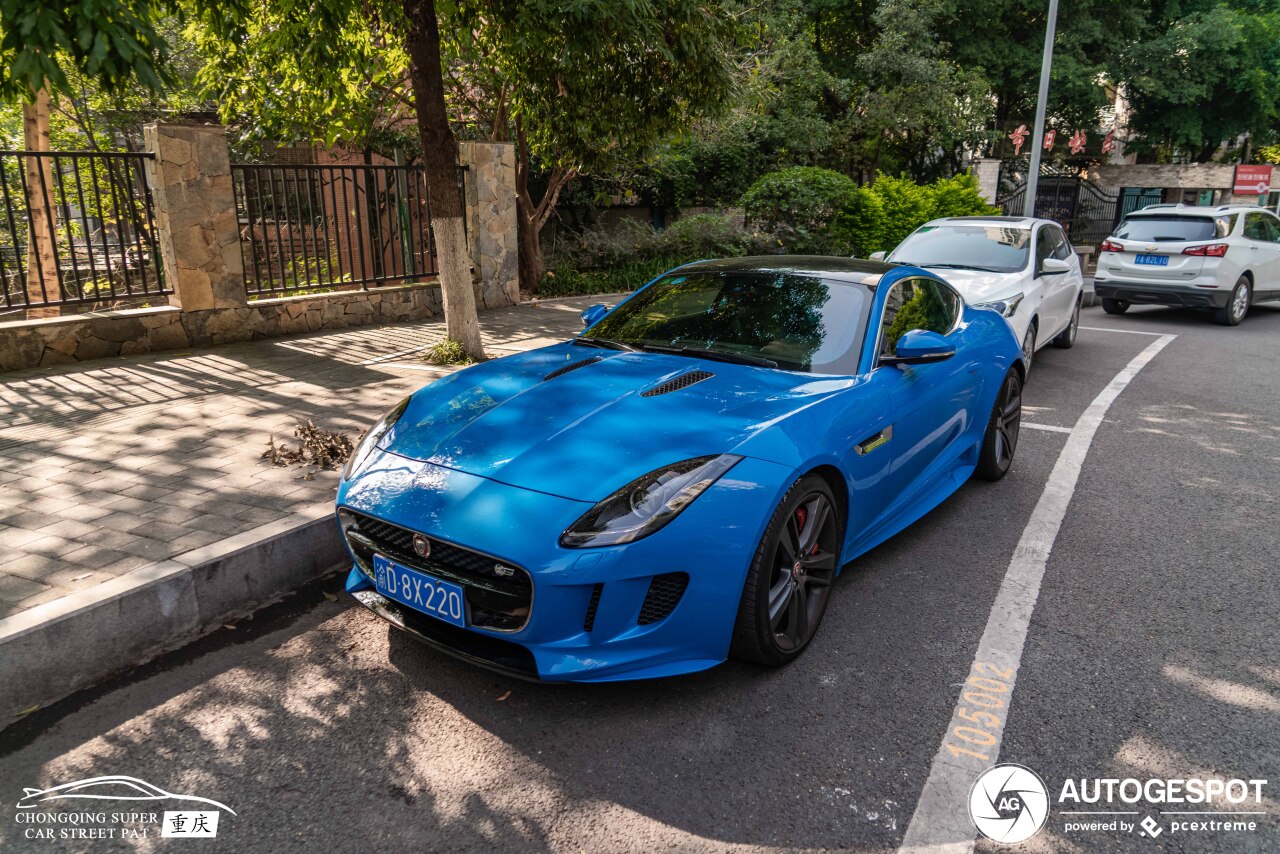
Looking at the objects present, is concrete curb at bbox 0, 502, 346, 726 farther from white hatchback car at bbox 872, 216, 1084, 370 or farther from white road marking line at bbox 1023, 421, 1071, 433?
white hatchback car at bbox 872, 216, 1084, 370

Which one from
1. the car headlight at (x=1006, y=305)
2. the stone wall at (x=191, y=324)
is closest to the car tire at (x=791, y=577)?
the car headlight at (x=1006, y=305)

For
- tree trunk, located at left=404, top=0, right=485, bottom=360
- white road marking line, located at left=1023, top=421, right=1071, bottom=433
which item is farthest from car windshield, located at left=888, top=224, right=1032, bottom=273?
tree trunk, located at left=404, top=0, right=485, bottom=360

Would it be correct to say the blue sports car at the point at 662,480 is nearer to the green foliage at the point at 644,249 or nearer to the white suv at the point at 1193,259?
the green foliage at the point at 644,249

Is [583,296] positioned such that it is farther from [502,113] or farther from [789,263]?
[789,263]

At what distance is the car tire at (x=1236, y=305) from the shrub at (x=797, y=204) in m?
6.23

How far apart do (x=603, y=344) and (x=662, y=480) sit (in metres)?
1.62

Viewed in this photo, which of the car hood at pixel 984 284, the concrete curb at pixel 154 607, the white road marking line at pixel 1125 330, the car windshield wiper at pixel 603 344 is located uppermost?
the car windshield wiper at pixel 603 344

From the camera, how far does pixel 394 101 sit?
40.4 ft

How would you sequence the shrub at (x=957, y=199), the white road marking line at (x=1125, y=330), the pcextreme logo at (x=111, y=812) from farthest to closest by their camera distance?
the shrub at (x=957, y=199) → the white road marking line at (x=1125, y=330) → the pcextreme logo at (x=111, y=812)

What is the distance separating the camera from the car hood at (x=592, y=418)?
3.08 meters

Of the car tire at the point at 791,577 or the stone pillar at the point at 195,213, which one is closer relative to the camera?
the car tire at the point at 791,577

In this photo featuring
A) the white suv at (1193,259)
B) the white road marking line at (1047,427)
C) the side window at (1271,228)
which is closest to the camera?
Result: the white road marking line at (1047,427)

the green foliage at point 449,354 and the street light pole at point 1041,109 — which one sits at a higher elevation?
the street light pole at point 1041,109

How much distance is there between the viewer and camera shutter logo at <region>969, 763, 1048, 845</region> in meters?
2.53
